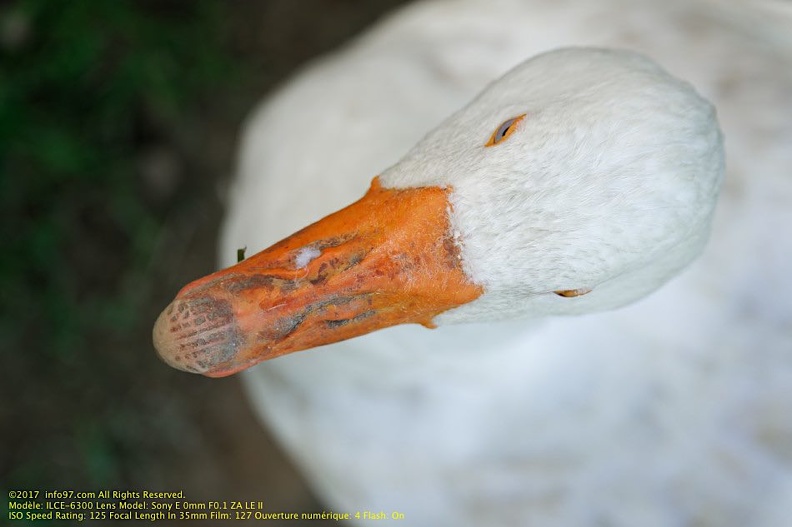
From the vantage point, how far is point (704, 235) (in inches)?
64.5

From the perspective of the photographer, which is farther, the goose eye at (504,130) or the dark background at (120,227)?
the dark background at (120,227)

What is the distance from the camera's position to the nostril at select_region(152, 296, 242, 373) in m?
1.52

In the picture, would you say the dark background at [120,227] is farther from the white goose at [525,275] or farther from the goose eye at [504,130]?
the goose eye at [504,130]

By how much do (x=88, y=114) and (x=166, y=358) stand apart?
2.59m

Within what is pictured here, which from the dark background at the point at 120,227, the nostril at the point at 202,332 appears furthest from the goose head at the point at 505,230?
the dark background at the point at 120,227

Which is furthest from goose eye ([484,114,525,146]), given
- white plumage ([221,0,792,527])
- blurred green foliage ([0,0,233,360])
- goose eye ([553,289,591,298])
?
blurred green foliage ([0,0,233,360])

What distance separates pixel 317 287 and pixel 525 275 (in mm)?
401

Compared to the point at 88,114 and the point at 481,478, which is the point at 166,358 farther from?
the point at 88,114

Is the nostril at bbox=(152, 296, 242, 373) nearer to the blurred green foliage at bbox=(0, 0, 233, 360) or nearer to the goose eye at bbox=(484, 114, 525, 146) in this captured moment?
the goose eye at bbox=(484, 114, 525, 146)

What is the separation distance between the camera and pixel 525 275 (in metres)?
1.51

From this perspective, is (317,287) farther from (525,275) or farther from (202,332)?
(525,275)

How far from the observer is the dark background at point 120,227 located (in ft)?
12.0

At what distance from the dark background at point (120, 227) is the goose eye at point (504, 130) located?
8.47 feet

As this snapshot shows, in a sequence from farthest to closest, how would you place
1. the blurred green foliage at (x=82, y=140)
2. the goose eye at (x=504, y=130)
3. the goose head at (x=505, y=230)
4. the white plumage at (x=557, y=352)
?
the blurred green foliage at (x=82, y=140)
the white plumage at (x=557, y=352)
the goose eye at (x=504, y=130)
the goose head at (x=505, y=230)
